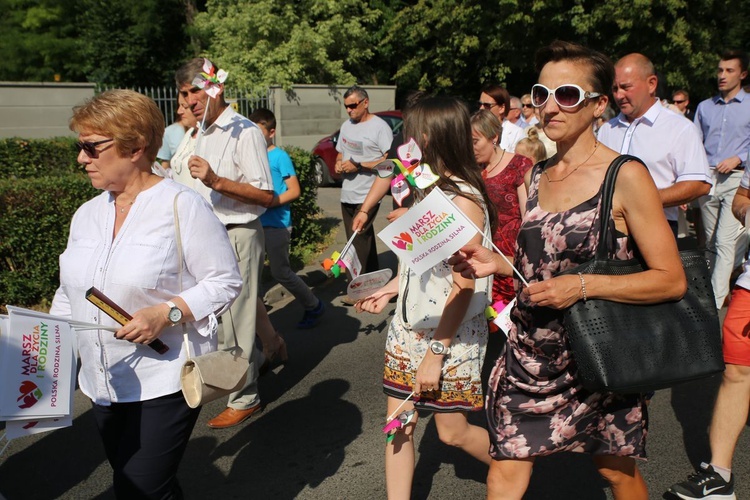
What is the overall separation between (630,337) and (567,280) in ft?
0.96

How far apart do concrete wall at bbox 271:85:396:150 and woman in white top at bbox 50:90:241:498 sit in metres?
14.3

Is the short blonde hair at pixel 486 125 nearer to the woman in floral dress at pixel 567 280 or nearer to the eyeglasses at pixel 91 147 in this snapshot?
the woman in floral dress at pixel 567 280

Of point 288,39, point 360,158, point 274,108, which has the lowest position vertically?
point 360,158

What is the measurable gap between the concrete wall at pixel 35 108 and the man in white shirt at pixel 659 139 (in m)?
12.5

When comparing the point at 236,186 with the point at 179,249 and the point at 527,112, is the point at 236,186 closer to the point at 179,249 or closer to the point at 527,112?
the point at 179,249

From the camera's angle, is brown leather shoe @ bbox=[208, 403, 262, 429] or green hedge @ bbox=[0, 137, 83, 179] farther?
green hedge @ bbox=[0, 137, 83, 179]

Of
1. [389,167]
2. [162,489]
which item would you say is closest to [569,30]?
[389,167]

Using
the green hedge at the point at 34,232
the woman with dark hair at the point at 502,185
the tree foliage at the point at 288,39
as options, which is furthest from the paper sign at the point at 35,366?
the tree foliage at the point at 288,39

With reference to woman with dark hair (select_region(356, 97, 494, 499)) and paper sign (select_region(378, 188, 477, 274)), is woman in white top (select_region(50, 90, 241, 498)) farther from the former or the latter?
woman with dark hair (select_region(356, 97, 494, 499))

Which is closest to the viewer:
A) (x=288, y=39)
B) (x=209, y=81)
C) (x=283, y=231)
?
(x=209, y=81)


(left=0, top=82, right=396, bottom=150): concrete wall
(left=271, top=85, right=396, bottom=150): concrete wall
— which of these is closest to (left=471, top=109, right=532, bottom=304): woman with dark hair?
(left=0, top=82, right=396, bottom=150): concrete wall

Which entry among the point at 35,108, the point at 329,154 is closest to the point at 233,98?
the point at 329,154

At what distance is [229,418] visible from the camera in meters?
4.61

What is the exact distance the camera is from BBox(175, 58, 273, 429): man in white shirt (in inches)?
178
